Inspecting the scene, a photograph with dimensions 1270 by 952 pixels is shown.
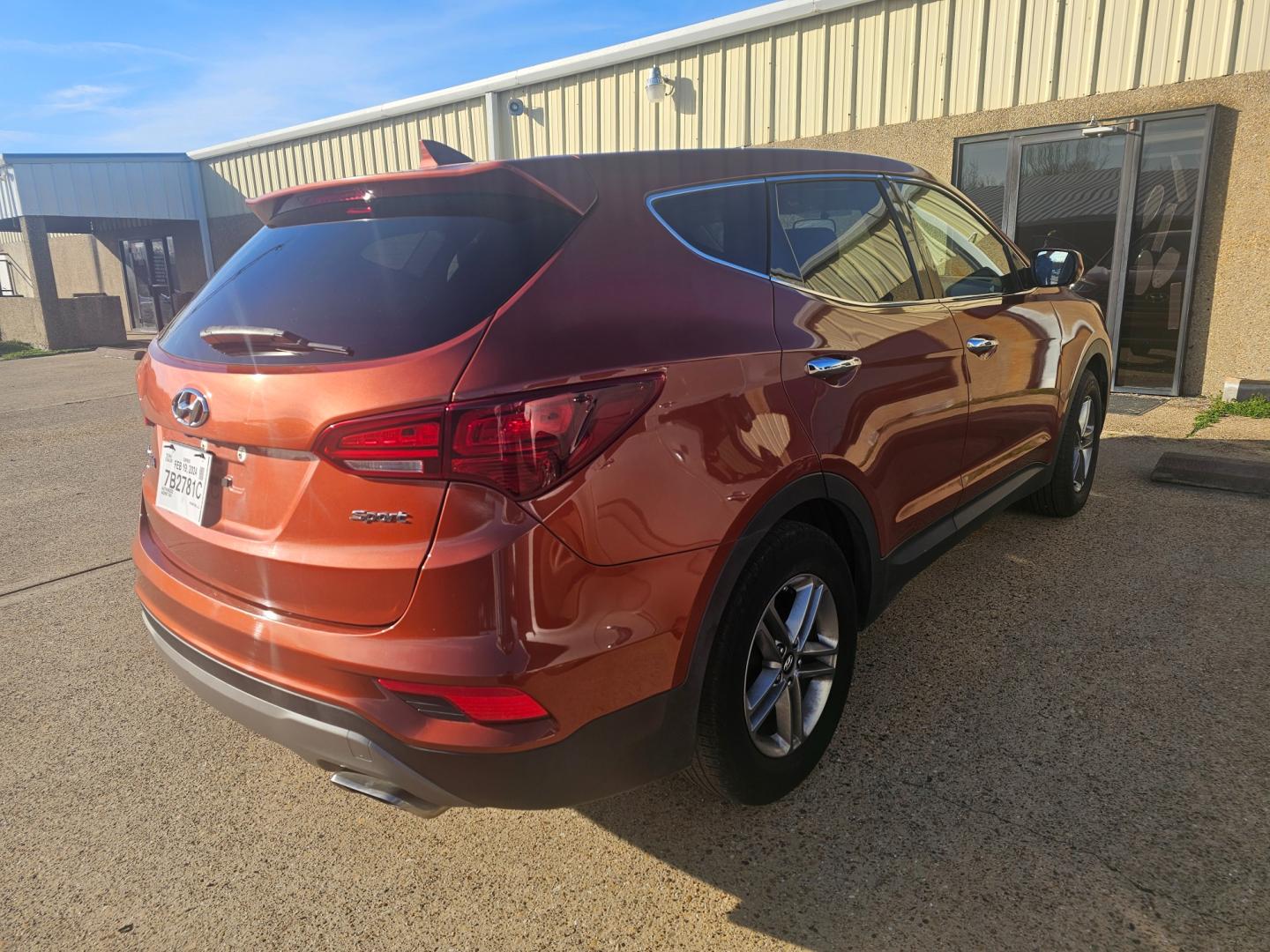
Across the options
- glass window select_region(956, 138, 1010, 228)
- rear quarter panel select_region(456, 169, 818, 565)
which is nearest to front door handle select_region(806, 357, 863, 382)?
rear quarter panel select_region(456, 169, 818, 565)

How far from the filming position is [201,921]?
6.75 ft

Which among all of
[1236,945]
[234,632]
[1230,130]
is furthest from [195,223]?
[1236,945]

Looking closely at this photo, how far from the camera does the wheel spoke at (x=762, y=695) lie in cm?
222

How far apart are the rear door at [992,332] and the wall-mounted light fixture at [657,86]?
7.48 m

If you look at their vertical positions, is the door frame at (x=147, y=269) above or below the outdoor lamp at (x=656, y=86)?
below

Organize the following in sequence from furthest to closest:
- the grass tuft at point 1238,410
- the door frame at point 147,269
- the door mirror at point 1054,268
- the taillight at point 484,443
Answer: the door frame at point 147,269 → the grass tuft at point 1238,410 → the door mirror at point 1054,268 → the taillight at point 484,443

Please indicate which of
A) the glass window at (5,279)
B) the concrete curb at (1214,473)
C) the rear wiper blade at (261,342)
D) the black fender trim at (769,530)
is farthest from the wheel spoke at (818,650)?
the glass window at (5,279)

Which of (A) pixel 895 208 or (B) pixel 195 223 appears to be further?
(B) pixel 195 223

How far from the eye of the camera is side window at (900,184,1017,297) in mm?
3180

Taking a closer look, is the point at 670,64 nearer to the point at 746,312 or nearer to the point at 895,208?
the point at 895,208

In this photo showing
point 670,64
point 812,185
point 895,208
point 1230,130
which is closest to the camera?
point 812,185

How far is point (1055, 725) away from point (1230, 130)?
21.8 feet

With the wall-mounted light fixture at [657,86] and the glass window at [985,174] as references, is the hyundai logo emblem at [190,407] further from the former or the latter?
the wall-mounted light fixture at [657,86]

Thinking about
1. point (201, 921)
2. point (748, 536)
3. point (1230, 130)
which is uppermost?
point (1230, 130)
